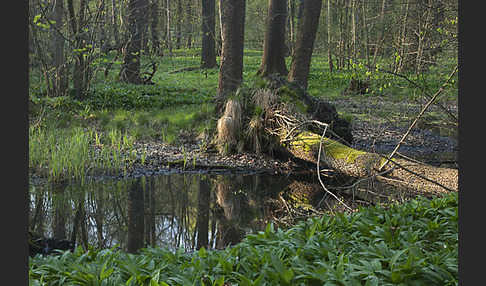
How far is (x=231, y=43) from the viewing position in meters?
10.1

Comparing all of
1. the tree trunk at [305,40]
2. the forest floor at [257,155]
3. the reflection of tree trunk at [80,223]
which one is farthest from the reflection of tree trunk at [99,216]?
the tree trunk at [305,40]

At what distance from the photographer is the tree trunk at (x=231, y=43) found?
991 centimetres

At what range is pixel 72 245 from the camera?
4.56m

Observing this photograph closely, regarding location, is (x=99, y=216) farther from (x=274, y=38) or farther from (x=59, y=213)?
(x=274, y=38)

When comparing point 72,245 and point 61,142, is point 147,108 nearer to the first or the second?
point 61,142

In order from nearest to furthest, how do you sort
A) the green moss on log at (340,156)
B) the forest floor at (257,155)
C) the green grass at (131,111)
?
1. the green moss on log at (340,156)
2. the green grass at (131,111)
3. the forest floor at (257,155)

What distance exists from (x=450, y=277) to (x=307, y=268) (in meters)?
0.78

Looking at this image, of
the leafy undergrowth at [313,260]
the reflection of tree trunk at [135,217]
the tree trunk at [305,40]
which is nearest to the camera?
the leafy undergrowth at [313,260]

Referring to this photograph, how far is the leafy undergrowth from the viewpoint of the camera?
2465 millimetres

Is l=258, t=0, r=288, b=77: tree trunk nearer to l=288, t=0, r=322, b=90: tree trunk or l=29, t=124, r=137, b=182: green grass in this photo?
l=288, t=0, r=322, b=90: tree trunk

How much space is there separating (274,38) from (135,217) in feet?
29.4

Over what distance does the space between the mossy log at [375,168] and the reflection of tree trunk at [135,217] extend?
2699 millimetres

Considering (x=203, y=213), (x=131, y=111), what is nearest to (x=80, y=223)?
(x=203, y=213)

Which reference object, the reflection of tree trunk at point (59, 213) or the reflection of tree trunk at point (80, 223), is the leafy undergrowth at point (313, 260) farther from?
the reflection of tree trunk at point (59, 213)
